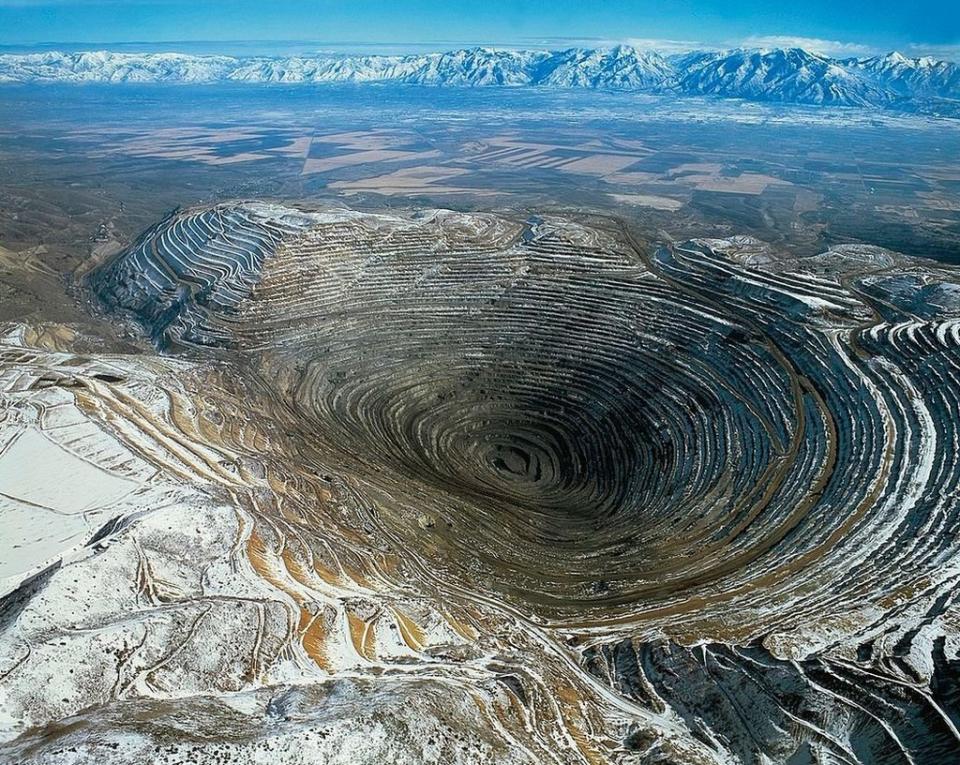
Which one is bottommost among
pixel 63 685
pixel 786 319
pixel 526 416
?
pixel 526 416

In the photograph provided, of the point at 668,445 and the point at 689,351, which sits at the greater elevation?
the point at 689,351

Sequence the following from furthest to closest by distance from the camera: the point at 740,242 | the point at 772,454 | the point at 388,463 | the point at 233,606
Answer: the point at 740,242, the point at 388,463, the point at 772,454, the point at 233,606

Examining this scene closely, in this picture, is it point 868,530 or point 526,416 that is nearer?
point 868,530

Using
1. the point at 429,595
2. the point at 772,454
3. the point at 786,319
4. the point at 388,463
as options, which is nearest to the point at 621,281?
the point at 786,319

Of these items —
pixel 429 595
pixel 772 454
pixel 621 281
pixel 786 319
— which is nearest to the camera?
pixel 429 595

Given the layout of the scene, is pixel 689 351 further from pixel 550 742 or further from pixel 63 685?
pixel 63 685

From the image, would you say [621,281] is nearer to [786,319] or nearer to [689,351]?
[689,351]

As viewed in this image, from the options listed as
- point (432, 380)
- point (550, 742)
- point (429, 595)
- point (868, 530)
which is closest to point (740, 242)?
point (432, 380)
